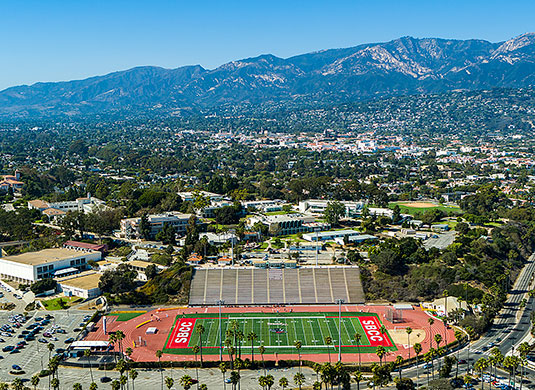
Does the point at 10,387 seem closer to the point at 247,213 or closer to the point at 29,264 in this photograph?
the point at 29,264

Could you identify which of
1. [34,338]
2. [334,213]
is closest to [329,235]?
[334,213]

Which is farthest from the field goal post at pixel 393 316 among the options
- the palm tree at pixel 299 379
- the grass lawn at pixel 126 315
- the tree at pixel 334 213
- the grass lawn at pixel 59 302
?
the tree at pixel 334 213

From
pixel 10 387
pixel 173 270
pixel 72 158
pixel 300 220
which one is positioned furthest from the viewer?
pixel 72 158

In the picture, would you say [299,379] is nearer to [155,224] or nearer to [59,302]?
[59,302]

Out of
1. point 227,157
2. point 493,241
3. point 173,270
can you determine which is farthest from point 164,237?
point 227,157

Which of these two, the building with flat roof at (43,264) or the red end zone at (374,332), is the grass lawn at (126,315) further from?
the red end zone at (374,332)

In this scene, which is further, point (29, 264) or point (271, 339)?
point (29, 264)

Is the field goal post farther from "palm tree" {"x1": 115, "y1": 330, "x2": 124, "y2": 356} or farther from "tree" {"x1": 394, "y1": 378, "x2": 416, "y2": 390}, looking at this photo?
"palm tree" {"x1": 115, "y1": 330, "x2": 124, "y2": 356}
